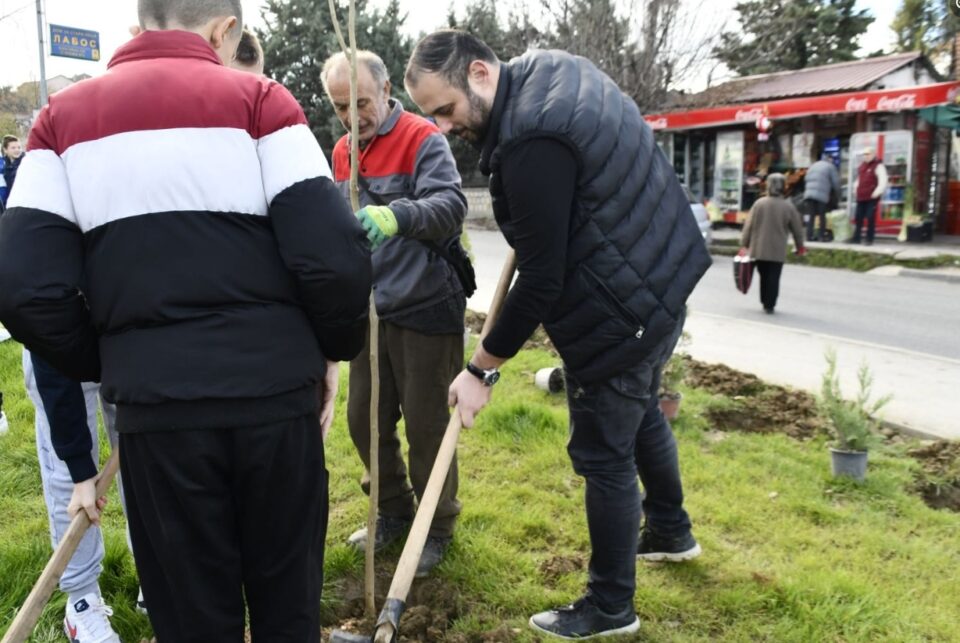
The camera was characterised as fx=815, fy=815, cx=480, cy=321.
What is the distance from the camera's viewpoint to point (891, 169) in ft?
58.1

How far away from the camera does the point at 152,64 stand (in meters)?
1.70

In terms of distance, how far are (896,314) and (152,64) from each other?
1026 cm

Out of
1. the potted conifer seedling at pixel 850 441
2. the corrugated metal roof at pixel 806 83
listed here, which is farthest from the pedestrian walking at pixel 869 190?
the potted conifer seedling at pixel 850 441

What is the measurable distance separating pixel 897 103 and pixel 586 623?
1759 cm

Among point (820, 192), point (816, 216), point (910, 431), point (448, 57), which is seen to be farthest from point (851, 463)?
point (816, 216)

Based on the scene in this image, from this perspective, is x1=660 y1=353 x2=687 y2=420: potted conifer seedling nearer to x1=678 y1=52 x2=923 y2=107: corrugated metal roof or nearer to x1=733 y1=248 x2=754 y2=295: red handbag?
x1=733 y1=248 x2=754 y2=295: red handbag

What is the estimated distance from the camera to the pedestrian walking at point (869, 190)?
1642 cm

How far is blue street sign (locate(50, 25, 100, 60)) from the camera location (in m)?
11.2

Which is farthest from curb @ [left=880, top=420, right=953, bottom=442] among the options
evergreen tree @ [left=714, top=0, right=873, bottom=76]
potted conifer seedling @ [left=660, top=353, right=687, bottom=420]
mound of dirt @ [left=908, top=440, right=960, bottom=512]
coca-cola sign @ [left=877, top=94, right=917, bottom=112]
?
evergreen tree @ [left=714, top=0, right=873, bottom=76]

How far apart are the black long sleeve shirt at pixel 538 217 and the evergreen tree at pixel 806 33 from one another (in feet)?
76.8

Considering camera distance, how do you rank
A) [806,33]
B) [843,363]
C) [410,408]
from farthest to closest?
[806,33] < [843,363] < [410,408]

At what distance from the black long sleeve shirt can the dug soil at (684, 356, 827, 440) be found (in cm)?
299

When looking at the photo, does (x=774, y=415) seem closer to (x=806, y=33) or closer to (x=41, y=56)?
(x=41, y=56)

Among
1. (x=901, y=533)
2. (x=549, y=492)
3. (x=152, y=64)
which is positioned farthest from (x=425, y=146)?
(x=901, y=533)
